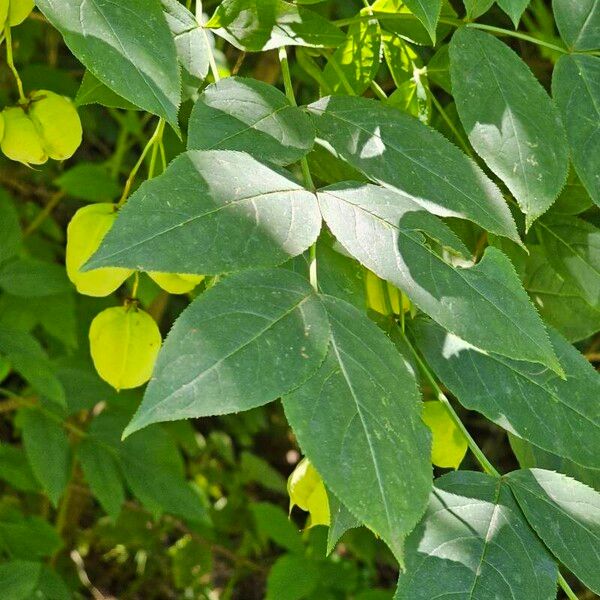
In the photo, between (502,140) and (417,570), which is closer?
(417,570)

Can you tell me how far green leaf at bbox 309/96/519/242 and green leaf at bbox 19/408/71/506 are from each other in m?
0.85

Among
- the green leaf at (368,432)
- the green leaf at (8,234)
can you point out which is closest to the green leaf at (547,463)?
the green leaf at (368,432)

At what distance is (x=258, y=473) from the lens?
2.54m

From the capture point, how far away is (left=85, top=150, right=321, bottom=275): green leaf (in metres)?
0.60

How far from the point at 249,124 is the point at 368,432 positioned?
0.91 feet

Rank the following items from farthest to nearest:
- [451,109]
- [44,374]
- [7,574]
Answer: [7,574] → [44,374] → [451,109]

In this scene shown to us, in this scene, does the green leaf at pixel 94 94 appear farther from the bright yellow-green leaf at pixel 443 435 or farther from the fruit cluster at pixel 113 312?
the bright yellow-green leaf at pixel 443 435

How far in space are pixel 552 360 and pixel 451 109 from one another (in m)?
0.46

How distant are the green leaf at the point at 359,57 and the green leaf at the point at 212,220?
0.97 feet

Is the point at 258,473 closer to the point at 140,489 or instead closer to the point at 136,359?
the point at 140,489

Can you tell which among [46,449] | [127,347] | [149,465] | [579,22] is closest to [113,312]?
[127,347]

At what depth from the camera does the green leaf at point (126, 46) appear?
0.65 meters

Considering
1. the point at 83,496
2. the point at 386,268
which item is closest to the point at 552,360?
the point at 386,268

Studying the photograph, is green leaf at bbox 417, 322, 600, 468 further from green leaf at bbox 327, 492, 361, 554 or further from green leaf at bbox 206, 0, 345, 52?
green leaf at bbox 206, 0, 345, 52
